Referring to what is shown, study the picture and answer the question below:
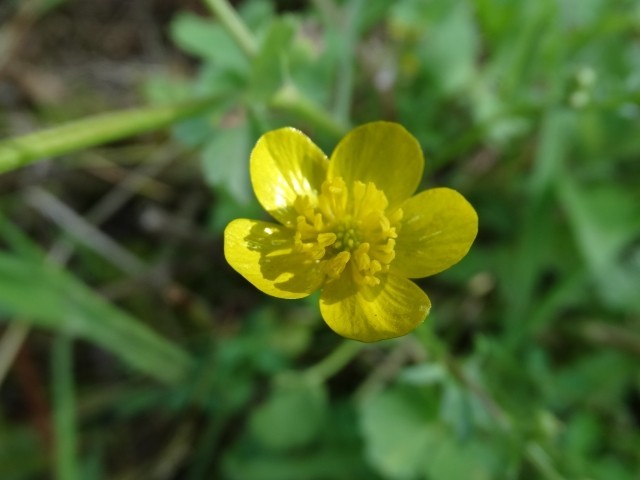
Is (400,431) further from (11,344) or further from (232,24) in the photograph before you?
(11,344)

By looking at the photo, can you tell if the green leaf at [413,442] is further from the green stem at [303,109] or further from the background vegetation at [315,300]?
the green stem at [303,109]

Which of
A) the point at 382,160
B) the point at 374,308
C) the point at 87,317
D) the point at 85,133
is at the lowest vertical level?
the point at 374,308

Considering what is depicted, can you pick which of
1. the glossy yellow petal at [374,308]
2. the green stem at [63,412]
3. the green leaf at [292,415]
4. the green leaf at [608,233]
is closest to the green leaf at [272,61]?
the glossy yellow petal at [374,308]

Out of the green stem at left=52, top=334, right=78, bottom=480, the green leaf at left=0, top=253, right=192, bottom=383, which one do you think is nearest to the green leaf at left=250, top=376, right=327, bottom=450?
the green leaf at left=0, top=253, right=192, bottom=383

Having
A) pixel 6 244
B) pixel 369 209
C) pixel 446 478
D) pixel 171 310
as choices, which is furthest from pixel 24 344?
pixel 369 209

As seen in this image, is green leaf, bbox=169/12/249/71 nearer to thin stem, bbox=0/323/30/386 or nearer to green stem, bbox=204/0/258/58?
green stem, bbox=204/0/258/58

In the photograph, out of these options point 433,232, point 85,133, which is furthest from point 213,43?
point 433,232

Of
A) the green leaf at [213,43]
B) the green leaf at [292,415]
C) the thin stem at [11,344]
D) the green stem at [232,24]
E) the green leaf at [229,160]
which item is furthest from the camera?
the thin stem at [11,344]

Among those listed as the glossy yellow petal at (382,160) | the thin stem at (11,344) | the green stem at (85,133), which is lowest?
the glossy yellow petal at (382,160)
